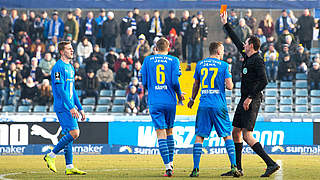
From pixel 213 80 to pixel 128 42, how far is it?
42.2 ft

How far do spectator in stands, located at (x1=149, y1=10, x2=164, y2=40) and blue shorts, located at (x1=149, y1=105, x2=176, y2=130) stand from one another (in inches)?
489

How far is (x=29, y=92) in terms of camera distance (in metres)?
21.6

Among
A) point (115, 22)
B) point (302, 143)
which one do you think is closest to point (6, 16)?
point (115, 22)

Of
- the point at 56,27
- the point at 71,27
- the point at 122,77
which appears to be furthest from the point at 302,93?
the point at 56,27

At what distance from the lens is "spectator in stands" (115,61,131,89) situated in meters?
22.1

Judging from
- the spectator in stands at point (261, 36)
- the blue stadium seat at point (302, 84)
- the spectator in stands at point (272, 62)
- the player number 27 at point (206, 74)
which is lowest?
the player number 27 at point (206, 74)

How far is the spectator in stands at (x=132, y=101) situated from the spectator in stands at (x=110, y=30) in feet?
9.85

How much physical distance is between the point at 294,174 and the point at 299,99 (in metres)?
11.1

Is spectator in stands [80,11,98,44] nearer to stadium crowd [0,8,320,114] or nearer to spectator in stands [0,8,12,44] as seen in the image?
stadium crowd [0,8,320,114]

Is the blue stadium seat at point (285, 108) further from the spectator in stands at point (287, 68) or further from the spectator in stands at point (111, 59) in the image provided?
the spectator in stands at point (111, 59)

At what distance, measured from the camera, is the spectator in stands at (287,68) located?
21.8 m

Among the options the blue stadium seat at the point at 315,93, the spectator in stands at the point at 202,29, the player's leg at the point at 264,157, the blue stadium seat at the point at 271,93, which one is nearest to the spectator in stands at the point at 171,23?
the spectator in stands at the point at 202,29

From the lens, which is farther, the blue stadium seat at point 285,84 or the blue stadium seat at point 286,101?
the blue stadium seat at point 285,84


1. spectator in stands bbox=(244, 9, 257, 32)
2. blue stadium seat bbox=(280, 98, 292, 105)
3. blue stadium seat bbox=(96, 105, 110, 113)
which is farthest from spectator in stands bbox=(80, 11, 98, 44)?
blue stadium seat bbox=(280, 98, 292, 105)
